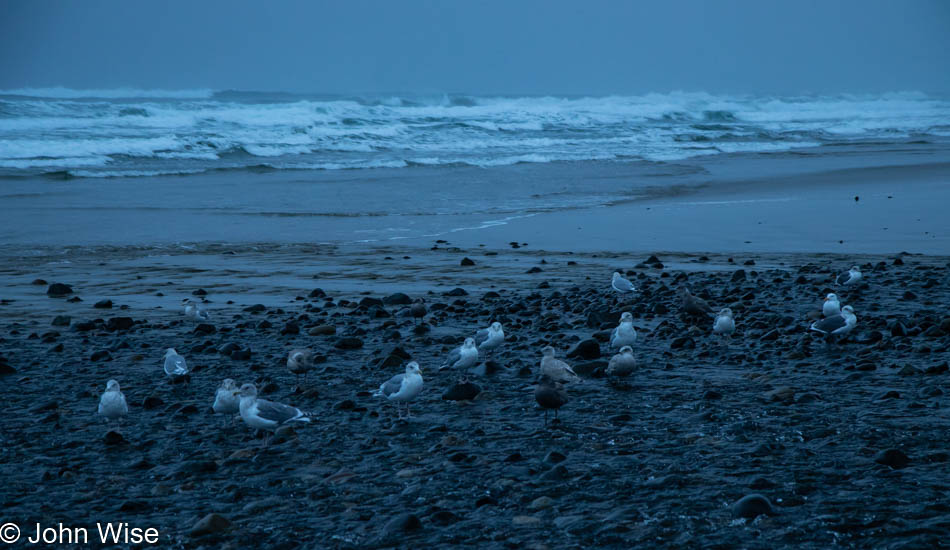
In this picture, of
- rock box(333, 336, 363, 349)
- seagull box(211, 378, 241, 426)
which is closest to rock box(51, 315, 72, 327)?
rock box(333, 336, 363, 349)

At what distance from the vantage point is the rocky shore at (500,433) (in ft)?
14.3

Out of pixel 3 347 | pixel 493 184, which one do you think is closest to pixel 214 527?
pixel 3 347

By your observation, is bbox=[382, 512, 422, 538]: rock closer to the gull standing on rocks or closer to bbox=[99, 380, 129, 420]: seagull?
bbox=[99, 380, 129, 420]: seagull

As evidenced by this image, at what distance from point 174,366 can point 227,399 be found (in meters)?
1.31

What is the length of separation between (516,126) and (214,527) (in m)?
→ 41.9

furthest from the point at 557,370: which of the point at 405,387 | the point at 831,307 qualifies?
the point at 831,307

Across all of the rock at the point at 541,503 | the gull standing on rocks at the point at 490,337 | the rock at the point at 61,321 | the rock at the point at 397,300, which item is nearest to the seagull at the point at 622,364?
the gull standing on rocks at the point at 490,337

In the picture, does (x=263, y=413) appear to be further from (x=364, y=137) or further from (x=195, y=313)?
(x=364, y=137)

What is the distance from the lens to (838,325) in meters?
7.97

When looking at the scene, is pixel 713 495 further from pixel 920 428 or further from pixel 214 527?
pixel 214 527

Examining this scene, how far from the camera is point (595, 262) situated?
13.0 meters

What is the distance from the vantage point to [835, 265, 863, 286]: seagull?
408 inches

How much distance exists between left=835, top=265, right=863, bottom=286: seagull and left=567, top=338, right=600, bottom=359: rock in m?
4.03

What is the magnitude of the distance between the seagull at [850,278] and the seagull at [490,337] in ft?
14.6
